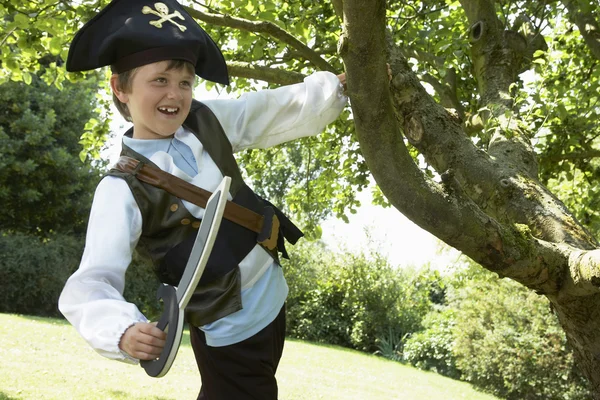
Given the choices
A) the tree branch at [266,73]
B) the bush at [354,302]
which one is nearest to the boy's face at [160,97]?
the tree branch at [266,73]

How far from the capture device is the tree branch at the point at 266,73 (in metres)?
4.32

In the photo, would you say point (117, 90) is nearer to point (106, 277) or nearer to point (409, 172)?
point (106, 277)

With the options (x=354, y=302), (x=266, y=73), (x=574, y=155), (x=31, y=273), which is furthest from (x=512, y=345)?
(x=31, y=273)

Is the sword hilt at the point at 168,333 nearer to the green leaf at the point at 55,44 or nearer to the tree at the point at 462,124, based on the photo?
the tree at the point at 462,124

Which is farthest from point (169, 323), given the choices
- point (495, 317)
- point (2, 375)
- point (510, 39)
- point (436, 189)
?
point (495, 317)

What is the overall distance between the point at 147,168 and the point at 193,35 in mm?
452

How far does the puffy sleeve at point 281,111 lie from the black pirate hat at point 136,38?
0.22m

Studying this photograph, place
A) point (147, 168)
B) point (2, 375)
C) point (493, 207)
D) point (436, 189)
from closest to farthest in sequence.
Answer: point (147, 168)
point (436, 189)
point (493, 207)
point (2, 375)

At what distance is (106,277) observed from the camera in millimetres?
1760

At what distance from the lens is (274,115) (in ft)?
7.65

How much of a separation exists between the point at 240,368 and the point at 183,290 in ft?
2.01

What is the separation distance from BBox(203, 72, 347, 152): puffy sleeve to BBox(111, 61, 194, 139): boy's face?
0.24 m

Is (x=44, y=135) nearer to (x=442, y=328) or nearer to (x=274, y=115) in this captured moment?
(x=442, y=328)

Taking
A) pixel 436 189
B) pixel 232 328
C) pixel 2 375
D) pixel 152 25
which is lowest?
pixel 2 375
